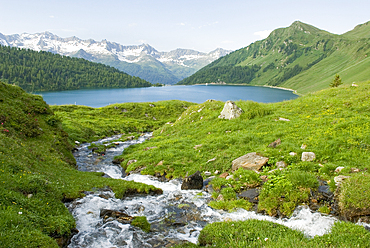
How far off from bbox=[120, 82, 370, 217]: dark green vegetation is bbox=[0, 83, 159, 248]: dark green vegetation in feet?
22.1

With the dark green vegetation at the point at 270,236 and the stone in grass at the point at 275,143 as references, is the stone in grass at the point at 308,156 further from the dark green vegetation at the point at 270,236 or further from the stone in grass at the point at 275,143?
the dark green vegetation at the point at 270,236

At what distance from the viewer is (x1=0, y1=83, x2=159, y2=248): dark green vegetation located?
8.05 m

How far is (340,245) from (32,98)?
1404 inches

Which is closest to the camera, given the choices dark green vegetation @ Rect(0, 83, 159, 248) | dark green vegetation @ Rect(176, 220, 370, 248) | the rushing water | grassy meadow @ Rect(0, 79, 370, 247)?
dark green vegetation @ Rect(176, 220, 370, 248)

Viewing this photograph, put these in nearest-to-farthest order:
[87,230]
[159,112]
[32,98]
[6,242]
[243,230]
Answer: [6,242] < [243,230] < [87,230] < [32,98] < [159,112]

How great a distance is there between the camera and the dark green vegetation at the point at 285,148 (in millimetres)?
11938

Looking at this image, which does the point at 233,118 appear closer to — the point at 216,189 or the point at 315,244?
the point at 216,189

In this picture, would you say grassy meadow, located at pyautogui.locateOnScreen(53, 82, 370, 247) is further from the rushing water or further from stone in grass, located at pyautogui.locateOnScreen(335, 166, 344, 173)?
the rushing water

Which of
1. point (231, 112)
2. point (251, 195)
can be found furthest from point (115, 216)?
point (231, 112)

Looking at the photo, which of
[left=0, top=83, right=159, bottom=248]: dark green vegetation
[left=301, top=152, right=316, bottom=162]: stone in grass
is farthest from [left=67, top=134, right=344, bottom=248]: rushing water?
[left=301, top=152, right=316, bottom=162]: stone in grass

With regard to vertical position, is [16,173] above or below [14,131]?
below

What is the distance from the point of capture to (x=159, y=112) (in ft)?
235

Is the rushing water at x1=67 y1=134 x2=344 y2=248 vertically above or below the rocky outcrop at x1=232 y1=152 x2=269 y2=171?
below

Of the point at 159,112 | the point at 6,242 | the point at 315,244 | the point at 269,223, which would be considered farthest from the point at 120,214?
the point at 159,112
